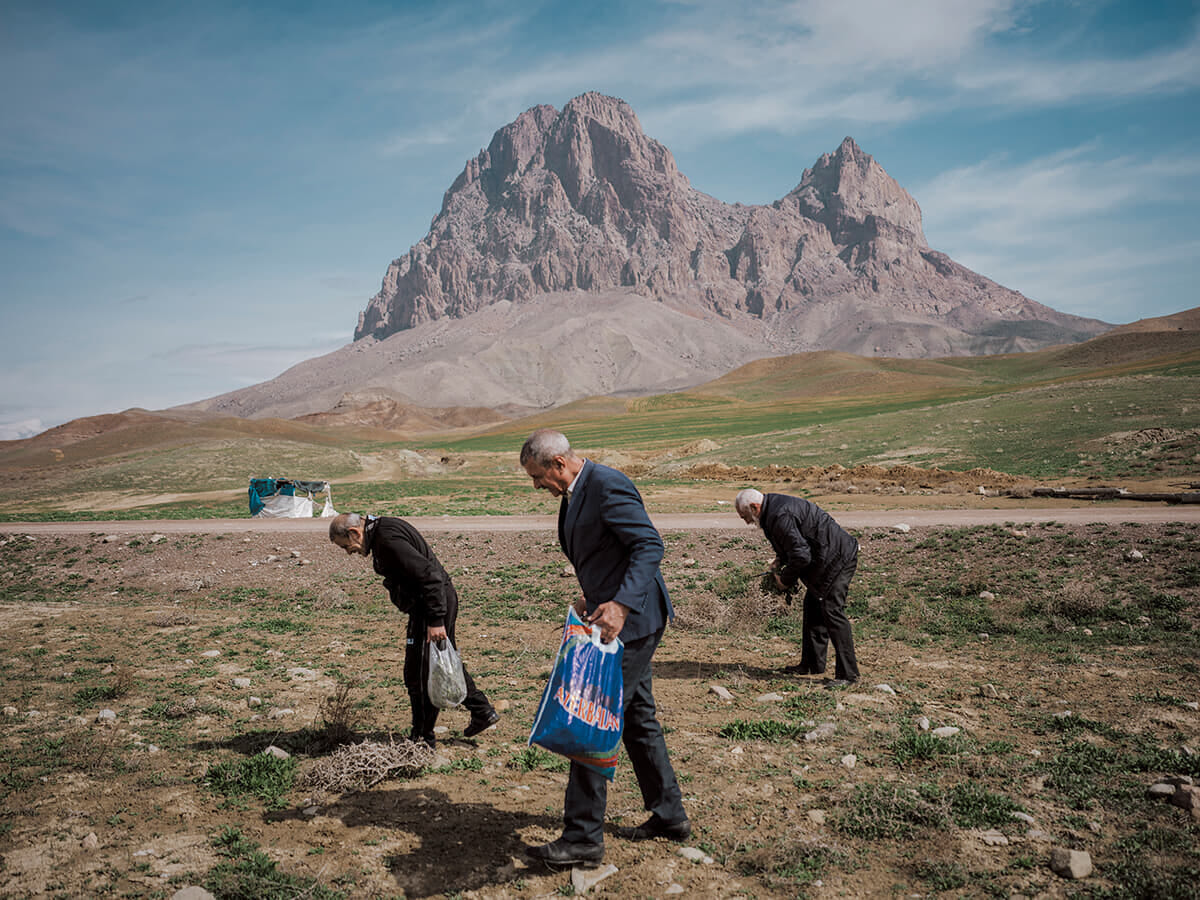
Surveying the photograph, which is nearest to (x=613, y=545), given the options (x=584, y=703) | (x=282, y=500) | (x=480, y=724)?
(x=584, y=703)

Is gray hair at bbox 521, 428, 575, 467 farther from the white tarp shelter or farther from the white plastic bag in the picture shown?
the white tarp shelter

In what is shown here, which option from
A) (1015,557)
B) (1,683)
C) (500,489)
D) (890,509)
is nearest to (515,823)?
(1,683)

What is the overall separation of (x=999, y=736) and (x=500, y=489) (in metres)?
32.2

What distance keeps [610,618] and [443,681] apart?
2.28m

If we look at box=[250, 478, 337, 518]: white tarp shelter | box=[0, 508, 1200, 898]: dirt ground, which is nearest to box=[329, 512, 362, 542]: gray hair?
box=[0, 508, 1200, 898]: dirt ground

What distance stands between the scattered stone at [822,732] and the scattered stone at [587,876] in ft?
8.42

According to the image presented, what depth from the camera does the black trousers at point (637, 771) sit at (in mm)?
4438

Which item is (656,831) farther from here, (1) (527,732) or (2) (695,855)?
(1) (527,732)

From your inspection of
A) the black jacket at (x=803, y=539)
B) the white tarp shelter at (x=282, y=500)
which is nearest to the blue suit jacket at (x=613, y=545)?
the black jacket at (x=803, y=539)

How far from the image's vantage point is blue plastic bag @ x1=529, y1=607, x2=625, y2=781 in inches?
164

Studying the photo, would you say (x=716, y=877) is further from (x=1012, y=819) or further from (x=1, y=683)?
(x=1, y=683)

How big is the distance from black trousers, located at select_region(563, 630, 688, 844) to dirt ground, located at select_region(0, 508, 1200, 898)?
0.92ft

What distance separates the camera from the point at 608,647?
14.1 ft

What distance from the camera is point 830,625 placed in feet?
25.8
